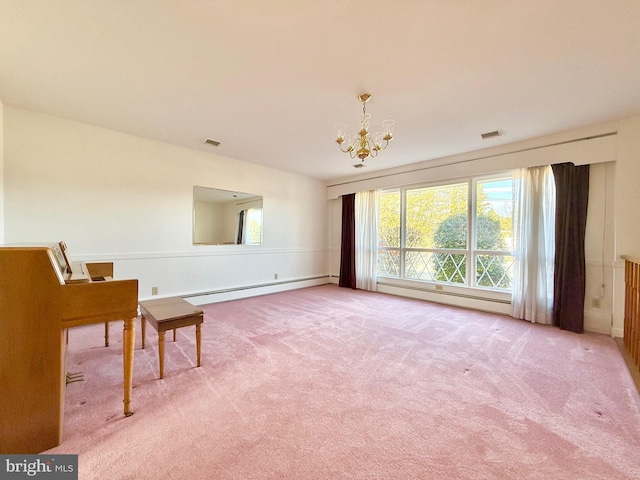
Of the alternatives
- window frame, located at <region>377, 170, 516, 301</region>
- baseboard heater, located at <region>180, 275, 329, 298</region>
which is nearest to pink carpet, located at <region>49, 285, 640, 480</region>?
window frame, located at <region>377, 170, 516, 301</region>

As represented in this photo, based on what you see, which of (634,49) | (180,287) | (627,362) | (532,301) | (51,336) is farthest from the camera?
(180,287)

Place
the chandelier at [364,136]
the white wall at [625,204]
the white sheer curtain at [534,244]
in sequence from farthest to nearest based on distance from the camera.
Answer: the white sheer curtain at [534,244] → the white wall at [625,204] → the chandelier at [364,136]

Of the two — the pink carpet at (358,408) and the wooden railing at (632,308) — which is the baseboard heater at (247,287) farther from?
the wooden railing at (632,308)

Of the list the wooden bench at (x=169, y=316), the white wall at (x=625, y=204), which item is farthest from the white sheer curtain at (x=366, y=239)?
the wooden bench at (x=169, y=316)

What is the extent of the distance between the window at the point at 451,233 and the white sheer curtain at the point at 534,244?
8.3 inches

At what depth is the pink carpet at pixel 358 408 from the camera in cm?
123

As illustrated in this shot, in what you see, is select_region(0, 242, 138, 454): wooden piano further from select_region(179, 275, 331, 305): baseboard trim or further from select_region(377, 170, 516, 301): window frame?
select_region(377, 170, 516, 301): window frame

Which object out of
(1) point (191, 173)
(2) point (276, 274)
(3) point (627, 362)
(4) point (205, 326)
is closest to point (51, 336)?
(4) point (205, 326)

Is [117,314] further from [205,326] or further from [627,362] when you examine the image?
[627,362]

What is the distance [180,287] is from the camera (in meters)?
3.90

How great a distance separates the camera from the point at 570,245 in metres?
3.16

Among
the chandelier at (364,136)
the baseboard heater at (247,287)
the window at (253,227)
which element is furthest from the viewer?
the window at (253,227)

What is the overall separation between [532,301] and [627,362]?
3.86 feet

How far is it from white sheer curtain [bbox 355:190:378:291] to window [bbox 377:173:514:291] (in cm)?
18
